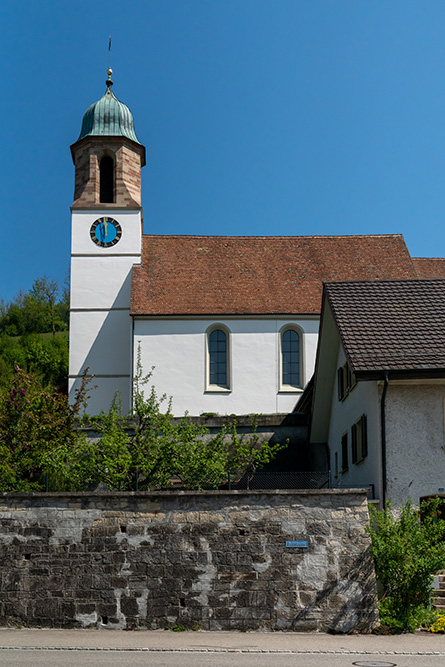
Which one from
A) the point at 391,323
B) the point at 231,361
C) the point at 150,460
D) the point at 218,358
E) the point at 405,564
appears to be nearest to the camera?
the point at 405,564

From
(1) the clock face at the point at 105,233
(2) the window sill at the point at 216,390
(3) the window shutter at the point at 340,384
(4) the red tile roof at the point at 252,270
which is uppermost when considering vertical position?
(1) the clock face at the point at 105,233

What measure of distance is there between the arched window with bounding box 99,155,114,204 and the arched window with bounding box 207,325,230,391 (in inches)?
328

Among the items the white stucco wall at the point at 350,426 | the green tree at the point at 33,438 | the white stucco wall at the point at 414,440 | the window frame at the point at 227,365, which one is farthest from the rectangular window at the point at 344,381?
the window frame at the point at 227,365

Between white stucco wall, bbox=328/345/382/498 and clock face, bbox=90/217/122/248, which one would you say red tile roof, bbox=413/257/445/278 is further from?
white stucco wall, bbox=328/345/382/498

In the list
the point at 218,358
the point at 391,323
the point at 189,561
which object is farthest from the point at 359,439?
the point at 218,358

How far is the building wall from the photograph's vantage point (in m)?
35.5

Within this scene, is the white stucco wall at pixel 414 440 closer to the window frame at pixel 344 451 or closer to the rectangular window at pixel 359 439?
the rectangular window at pixel 359 439

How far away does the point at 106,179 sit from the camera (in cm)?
3988

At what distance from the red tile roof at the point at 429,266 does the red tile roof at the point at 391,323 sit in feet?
63.0

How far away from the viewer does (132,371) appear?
35.5 m

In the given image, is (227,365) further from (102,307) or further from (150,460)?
(150,460)

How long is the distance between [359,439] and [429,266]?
22193 mm

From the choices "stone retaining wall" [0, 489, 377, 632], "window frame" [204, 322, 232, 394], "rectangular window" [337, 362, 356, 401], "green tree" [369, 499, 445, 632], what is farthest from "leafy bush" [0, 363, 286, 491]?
"window frame" [204, 322, 232, 394]

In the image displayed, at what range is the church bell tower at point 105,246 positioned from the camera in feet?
120
